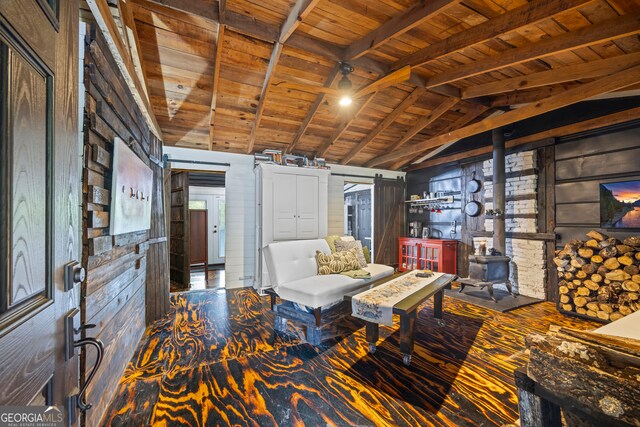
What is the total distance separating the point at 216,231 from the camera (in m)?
7.32

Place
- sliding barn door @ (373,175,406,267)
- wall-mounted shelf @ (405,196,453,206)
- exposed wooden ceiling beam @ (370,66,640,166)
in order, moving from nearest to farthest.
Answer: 1. exposed wooden ceiling beam @ (370,66,640,166)
2. wall-mounted shelf @ (405,196,453,206)
3. sliding barn door @ (373,175,406,267)

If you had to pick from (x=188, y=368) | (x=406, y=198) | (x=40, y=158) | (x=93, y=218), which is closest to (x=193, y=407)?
(x=188, y=368)

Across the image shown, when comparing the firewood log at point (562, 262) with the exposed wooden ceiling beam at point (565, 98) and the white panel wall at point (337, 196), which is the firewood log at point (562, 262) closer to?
the exposed wooden ceiling beam at point (565, 98)

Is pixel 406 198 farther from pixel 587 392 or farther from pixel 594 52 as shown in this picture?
pixel 587 392

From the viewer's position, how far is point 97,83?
1.57 m

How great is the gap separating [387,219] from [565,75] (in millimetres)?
3877

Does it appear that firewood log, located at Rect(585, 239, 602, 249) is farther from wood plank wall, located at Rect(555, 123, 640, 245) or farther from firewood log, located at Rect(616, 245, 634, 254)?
wood plank wall, located at Rect(555, 123, 640, 245)

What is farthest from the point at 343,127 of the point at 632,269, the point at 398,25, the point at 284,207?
the point at 632,269

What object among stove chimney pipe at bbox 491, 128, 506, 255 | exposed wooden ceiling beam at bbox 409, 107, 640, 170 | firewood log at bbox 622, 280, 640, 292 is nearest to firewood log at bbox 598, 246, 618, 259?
firewood log at bbox 622, 280, 640, 292

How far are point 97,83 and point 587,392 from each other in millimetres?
2707

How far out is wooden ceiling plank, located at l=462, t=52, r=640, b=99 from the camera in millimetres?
2619

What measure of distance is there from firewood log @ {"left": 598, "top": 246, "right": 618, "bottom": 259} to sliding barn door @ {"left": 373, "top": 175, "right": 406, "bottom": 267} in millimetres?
3516

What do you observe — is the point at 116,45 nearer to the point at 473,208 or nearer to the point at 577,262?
the point at 577,262

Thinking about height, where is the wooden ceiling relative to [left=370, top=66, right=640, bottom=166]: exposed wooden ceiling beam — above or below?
above
